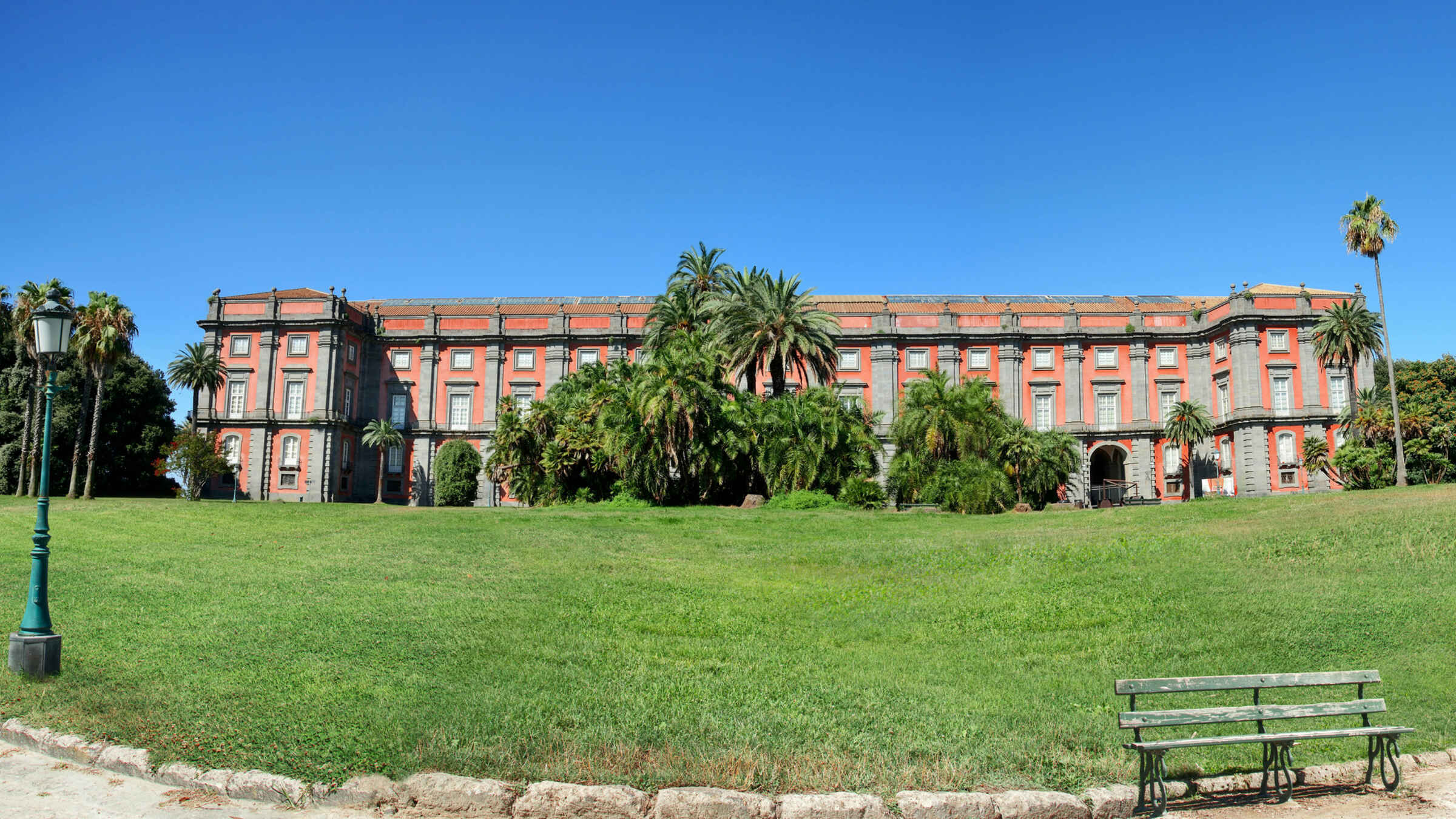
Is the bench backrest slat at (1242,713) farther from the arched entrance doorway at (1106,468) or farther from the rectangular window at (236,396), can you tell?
the rectangular window at (236,396)

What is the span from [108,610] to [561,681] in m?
7.01

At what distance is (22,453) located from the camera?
37750 mm

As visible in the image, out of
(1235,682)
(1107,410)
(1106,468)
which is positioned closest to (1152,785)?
(1235,682)

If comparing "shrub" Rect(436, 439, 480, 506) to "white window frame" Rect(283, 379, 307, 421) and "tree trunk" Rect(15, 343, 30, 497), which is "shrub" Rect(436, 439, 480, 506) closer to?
"white window frame" Rect(283, 379, 307, 421)

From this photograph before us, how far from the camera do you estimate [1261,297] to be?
47.5m

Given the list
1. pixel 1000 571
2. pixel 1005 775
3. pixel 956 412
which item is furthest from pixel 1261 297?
pixel 1005 775

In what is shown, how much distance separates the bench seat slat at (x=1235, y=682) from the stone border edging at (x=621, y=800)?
2.37 ft

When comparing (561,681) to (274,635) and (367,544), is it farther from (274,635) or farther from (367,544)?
(367,544)

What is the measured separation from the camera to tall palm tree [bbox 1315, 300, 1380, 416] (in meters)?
41.0

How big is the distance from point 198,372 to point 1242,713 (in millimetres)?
51686

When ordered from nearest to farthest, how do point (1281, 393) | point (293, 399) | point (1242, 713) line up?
point (1242, 713)
point (1281, 393)
point (293, 399)

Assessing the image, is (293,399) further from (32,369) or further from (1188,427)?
(1188,427)

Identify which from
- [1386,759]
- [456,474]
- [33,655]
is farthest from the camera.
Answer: [456,474]

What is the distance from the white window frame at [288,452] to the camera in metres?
49.4
